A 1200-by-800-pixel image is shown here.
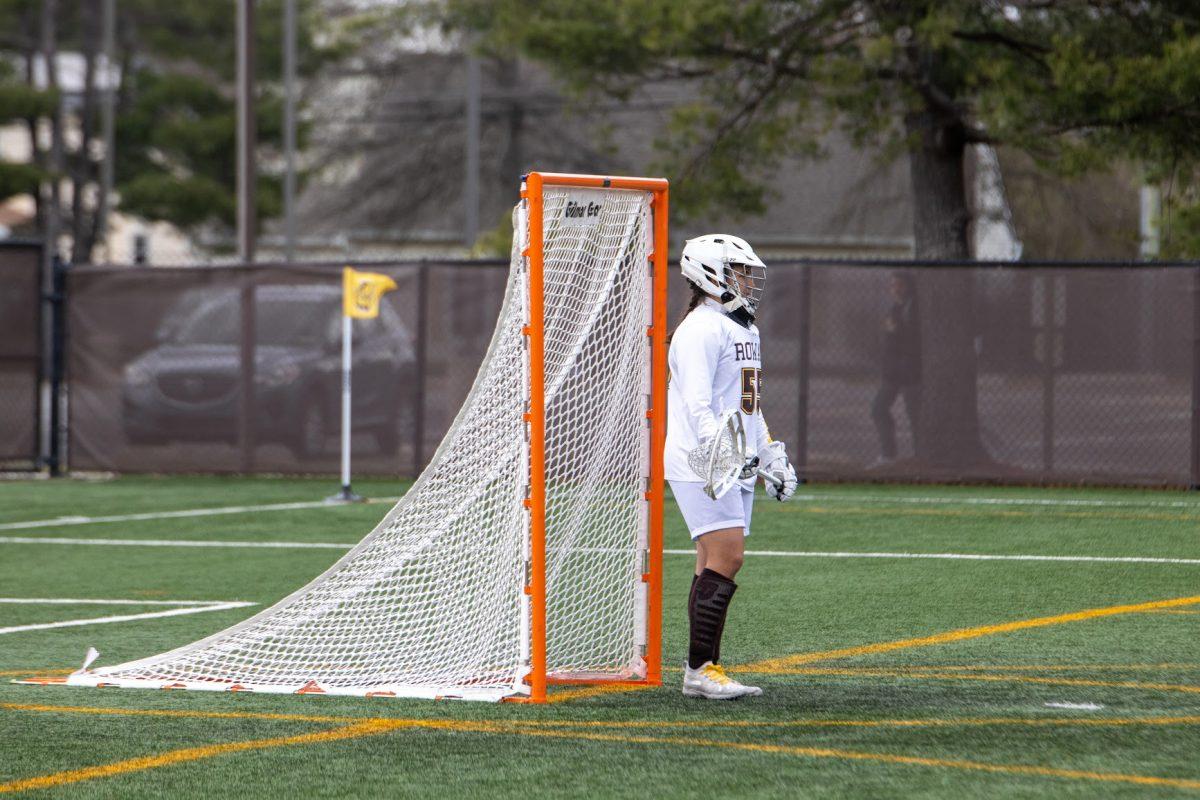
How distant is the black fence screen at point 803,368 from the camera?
16438 mm

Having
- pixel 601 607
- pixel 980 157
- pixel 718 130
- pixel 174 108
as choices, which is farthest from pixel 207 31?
pixel 601 607

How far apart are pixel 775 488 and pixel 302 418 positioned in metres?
11.2

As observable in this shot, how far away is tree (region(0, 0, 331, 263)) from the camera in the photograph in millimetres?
39625

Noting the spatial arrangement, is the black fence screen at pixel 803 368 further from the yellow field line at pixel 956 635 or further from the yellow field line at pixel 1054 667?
the yellow field line at pixel 1054 667

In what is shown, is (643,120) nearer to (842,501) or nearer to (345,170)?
(345,170)

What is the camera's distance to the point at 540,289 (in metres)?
7.19

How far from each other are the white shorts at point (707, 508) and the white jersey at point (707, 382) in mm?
54

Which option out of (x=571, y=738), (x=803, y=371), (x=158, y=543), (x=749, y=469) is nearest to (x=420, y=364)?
(x=803, y=371)

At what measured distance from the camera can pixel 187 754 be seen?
6.27m

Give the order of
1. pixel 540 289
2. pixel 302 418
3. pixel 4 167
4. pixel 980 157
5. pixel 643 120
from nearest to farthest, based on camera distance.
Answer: pixel 540 289 → pixel 302 418 → pixel 980 157 → pixel 4 167 → pixel 643 120

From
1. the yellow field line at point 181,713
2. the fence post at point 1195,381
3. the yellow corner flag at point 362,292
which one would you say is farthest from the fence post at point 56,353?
the yellow field line at point 181,713

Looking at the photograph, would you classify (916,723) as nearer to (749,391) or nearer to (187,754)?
Result: (749,391)

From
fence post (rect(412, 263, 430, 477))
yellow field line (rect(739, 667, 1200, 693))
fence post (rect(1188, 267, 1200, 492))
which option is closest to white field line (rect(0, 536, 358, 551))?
fence post (rect(412, 263, 430, 477))

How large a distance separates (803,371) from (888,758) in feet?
36.6
